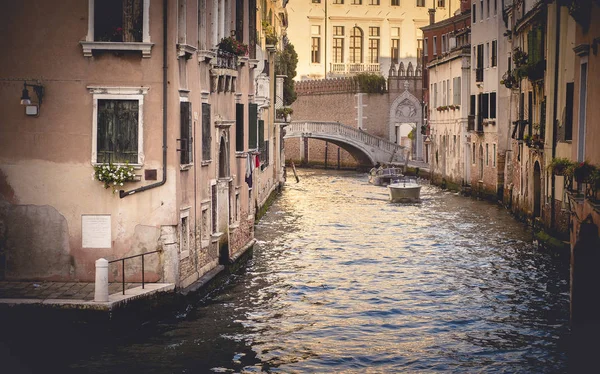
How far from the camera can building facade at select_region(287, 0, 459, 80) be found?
6269 cm

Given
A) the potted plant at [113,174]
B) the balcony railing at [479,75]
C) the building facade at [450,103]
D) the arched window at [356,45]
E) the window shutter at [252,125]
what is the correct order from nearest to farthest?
the potted plant at [113,174]
the window shutter at [252,125]
the balcony railing at [479,75]
the building facade at [450,103]
the arched window at [356,45]

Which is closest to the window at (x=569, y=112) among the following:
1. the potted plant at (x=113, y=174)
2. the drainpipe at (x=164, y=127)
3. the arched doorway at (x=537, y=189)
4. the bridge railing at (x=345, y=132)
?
the drainpipe at (x=164, y=127)

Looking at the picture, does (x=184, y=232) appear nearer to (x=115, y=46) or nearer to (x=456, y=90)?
(x=115, y=46)

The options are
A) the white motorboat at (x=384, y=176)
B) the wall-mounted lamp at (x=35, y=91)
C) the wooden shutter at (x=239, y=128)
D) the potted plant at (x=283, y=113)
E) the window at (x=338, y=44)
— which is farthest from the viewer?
the window at (x=338, y=44)

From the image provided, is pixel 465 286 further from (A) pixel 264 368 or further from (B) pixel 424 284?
(A) pixel 264 368

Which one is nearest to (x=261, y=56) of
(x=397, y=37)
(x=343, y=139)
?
(x=343, y=139)

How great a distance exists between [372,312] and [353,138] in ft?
107

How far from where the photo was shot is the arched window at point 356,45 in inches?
2517

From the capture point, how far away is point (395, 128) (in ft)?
167

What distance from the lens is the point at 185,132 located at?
13.1 m

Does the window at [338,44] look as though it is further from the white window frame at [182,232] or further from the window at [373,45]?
the white window frame at [182,232]

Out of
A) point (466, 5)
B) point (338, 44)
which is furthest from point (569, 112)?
point (338, 44)

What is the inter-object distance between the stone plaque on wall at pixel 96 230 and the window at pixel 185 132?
120 cm

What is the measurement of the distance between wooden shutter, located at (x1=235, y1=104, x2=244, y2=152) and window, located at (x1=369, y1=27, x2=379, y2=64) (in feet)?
156
